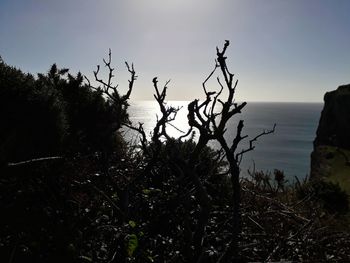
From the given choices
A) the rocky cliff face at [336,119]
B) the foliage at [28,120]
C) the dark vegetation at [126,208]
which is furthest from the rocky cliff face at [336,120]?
the foliage at [28,120]

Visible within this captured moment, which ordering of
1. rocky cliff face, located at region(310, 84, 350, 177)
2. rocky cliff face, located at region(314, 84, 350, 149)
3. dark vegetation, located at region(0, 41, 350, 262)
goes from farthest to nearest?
rocky cliff face, located at region(314, 84, 350, 149)
rocky cliff face, located at region(310, 84, 350, 177)
dark vegetation, located at region(0, 41, 350, 262)

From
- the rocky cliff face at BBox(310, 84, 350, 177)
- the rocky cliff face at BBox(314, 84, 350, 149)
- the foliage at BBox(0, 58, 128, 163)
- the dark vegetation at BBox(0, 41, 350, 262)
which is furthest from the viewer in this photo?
the rocky cliff face at BBox(314, 84, 350, 149)

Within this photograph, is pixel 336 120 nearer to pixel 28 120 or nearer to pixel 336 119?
pixel 336 119

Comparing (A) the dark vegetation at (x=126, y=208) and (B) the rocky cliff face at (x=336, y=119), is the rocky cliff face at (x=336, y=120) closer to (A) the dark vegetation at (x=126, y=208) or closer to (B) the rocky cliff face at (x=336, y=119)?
(B) the rocky cliff face at (x=336, y=119)

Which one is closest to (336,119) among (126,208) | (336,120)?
(336,120)

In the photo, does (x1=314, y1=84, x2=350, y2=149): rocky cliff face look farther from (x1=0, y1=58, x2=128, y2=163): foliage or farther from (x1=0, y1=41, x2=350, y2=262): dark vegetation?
(x1=0, y1=58, x2=128, y2=163): foliage

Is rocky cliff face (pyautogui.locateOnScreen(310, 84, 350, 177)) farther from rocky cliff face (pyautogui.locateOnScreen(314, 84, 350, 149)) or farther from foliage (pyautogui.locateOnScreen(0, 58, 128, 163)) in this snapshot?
foliage (pyautogui.locateOnScreen(0, 58, 128, 163))

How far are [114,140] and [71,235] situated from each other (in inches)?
311

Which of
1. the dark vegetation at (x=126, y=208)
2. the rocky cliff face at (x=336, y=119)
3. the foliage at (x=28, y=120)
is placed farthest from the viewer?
the rocky cliff face at (x=336, y=119)

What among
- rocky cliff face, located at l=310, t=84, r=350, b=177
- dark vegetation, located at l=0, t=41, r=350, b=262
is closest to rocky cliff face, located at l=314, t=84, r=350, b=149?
rocky cliff face, located at l=310, t=84, r=350, b=177

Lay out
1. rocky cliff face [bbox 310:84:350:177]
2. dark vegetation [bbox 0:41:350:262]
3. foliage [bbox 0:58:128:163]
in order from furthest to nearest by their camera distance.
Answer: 1. rocky cliff face [bbox 310:84:350:177]
2. foliage [bbox 0:58:128:163]
3. dark vegetation [bbox 0:41:350:262]

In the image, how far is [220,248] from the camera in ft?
18.8

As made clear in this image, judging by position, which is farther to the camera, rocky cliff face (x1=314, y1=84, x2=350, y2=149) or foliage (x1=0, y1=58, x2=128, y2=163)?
rocky cliff face (x1=314, y1=84, x2=350, y2=149)

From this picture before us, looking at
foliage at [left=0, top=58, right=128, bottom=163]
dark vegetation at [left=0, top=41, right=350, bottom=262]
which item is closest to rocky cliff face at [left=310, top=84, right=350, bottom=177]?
dark vegetation at [left=0, top=41, right=350, bottom=262]
